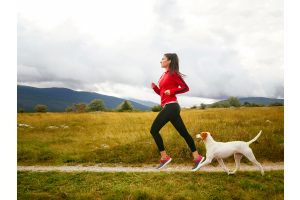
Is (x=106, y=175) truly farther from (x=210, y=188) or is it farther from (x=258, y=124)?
(x=258, y=124)

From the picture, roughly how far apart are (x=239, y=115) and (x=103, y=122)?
723cm

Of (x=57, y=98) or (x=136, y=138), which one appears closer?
(x=136, y=138)

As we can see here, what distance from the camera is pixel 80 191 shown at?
361 cm

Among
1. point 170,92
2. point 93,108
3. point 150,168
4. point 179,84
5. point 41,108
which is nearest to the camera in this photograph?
point 170,92

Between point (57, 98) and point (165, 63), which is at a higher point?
point (165, 63)

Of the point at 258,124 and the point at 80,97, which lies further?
the point at 80,97

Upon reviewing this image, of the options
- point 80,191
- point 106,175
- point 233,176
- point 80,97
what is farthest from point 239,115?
point 80,97

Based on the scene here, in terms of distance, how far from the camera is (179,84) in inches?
125

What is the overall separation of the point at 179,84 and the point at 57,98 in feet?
44.2

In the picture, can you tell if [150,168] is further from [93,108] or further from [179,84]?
[93,108]

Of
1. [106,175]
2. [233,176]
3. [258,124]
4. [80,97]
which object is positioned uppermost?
[80,97]

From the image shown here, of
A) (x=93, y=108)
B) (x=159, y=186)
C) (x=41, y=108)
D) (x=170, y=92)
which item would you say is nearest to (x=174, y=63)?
(x=170, y=92)

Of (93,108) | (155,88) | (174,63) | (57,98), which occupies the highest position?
(174,63)

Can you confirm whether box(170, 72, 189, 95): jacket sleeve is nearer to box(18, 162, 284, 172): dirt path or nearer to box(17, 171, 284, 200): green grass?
box(17, 171, 284, 200): green grass
